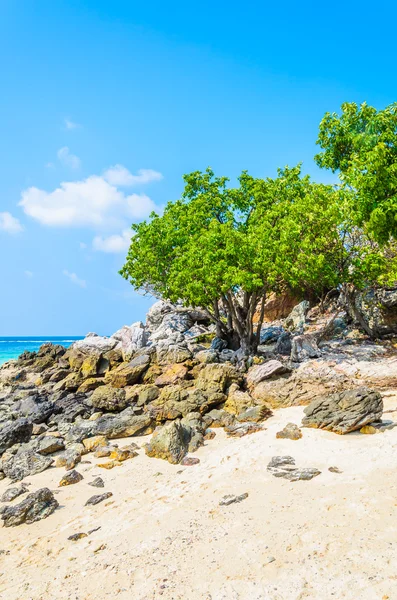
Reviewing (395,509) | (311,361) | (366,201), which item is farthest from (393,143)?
(395,509)

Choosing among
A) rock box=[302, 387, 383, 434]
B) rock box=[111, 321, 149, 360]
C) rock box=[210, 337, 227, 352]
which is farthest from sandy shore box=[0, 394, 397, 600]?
rock box=[111, 321, 149, 360]

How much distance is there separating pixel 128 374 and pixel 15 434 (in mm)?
8018

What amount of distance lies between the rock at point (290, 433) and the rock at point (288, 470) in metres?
1.49

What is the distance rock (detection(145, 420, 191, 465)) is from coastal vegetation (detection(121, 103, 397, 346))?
372 inches

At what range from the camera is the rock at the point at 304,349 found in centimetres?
2153

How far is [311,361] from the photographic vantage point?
19.7 metres

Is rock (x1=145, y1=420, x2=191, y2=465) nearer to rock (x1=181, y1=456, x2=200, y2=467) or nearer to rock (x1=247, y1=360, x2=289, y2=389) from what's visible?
rock (x1=181, y1=456, x2=200, y2=467)

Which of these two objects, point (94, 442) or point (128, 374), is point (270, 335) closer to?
point (128, 374)

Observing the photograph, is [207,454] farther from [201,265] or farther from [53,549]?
[201,265]

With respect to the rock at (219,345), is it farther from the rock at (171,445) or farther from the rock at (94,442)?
the rock at (171,445)

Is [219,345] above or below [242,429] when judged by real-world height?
above

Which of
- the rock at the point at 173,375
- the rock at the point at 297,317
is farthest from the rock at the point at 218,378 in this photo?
the rock at the point at 297,317

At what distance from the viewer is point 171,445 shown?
12633 mm

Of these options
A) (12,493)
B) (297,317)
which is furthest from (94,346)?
(12,493)
